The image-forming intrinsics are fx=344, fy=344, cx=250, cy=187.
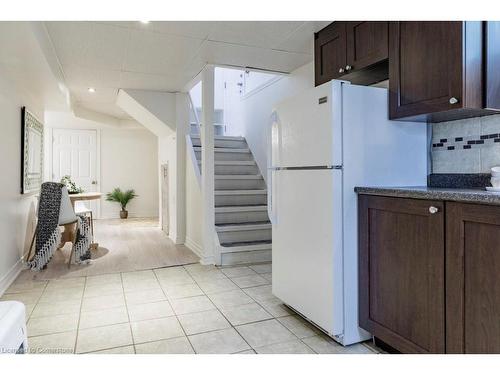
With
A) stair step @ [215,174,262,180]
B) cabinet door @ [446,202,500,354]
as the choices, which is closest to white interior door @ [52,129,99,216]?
stair step @ [215,174,262,180]

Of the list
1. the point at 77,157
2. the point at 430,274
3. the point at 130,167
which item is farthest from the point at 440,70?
the point at 77,157

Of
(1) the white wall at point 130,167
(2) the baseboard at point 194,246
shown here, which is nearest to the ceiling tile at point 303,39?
(2) the baseboard at point 194,246

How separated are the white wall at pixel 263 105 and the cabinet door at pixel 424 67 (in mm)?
1680

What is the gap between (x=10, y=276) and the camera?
3199 millimetres

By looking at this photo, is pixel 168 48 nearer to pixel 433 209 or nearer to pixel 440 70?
pixel 440 70

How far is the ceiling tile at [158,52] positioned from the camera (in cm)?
292

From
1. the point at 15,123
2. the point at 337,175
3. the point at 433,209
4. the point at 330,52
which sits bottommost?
the point at 433,209

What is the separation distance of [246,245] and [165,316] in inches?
63.4

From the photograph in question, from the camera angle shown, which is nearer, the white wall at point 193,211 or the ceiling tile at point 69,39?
the ceiling tile at point 69,39

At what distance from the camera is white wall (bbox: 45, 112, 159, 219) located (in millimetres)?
7996

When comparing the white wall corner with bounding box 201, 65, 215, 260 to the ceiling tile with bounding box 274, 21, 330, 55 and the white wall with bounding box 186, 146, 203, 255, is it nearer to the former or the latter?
the white wall with bounding box 186, 146, 203, 255

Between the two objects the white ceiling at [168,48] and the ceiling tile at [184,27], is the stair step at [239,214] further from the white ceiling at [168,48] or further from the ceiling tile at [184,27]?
the ceiling tile at [184,27]

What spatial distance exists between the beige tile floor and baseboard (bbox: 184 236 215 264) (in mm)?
357
